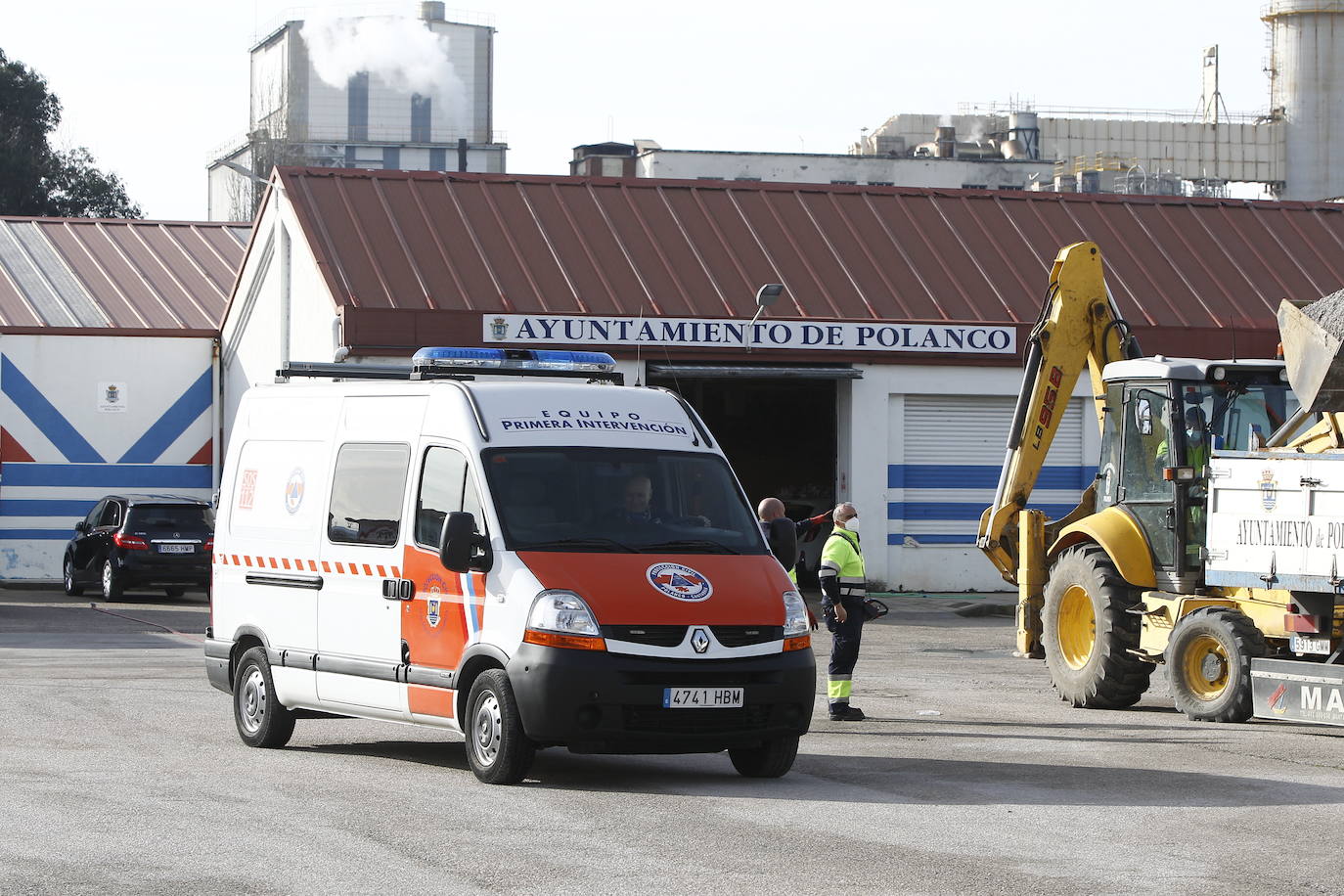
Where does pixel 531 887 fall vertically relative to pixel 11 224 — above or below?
below

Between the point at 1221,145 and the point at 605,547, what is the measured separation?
84443mm

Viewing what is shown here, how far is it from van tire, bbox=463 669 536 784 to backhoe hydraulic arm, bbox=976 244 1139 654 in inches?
309

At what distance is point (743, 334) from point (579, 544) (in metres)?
18.6

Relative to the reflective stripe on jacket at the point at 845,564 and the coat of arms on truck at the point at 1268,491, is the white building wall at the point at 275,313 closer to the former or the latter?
the reflective stripe on jacket at the point at 845,564

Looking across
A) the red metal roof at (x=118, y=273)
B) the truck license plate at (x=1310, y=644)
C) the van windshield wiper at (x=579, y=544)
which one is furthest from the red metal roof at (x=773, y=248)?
the van windshield wiper at (x=579, y=544)

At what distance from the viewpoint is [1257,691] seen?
47.3 feet

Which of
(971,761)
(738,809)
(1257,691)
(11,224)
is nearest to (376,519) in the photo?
(738,809)

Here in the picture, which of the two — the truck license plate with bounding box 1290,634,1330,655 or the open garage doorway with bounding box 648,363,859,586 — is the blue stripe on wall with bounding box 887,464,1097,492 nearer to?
the open garage doorway with bounding box 648,363,859,586

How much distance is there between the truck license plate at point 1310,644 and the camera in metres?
14.5

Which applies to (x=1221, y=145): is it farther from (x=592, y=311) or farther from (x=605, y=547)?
(x=605, y=547)

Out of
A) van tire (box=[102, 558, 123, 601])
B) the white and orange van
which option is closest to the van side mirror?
the white and orange van

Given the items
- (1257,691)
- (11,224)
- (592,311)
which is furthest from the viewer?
(11,224)

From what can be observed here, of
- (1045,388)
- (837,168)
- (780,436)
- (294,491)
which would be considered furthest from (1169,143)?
(294,491)

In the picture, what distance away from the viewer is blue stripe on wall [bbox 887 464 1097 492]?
30891 mm
